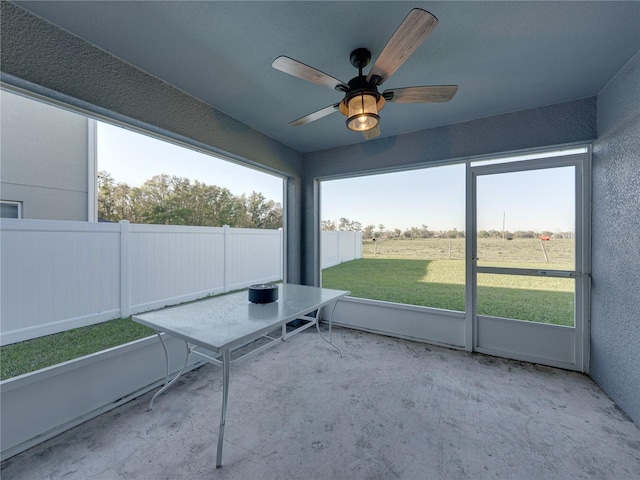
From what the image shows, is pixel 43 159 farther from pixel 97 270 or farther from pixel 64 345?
pixel 64 345

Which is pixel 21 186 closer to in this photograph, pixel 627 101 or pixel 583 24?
pixel 583 24

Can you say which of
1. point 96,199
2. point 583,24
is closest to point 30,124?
point 96,199

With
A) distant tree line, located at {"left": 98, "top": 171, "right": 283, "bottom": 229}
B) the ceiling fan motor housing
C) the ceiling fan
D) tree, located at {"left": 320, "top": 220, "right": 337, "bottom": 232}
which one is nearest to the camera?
the ceiling fan

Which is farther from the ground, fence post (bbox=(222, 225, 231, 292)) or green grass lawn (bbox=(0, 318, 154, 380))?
fence post (bbox=(222, 225, 231, 292))

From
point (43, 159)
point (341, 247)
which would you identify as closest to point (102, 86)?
point (43, 159)

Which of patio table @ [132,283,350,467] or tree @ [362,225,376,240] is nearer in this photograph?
patio table @ [132,283,350,467]

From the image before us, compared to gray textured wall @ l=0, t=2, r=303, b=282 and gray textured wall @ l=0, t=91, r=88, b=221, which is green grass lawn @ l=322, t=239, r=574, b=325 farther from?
gray textured wall @ l=0, t=91, r=88, b=221

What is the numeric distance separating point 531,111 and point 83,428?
4.47 m

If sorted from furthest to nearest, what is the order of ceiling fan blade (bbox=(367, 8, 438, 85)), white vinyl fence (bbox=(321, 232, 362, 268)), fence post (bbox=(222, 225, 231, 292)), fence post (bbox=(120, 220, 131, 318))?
white vinyl fence (bbox=(321, 232, 362, 268)), fence post (bbox=(222, 225, 231, 292)), fence post (bbox=(120, 220, 131, 318)), ceiling fan blade (bbox=(367, 8, 438, 85))

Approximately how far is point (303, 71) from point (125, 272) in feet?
7.41

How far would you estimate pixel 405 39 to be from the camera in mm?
1186

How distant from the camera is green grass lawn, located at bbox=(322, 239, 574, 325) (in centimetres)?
253

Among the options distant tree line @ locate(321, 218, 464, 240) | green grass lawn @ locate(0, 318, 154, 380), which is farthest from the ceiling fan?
green grass lawn @ locate(0, 318, 154, 380)

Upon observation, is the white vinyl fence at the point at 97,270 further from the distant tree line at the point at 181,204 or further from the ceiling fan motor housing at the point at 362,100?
the ceiling fan motor housing at the point at 362,100
